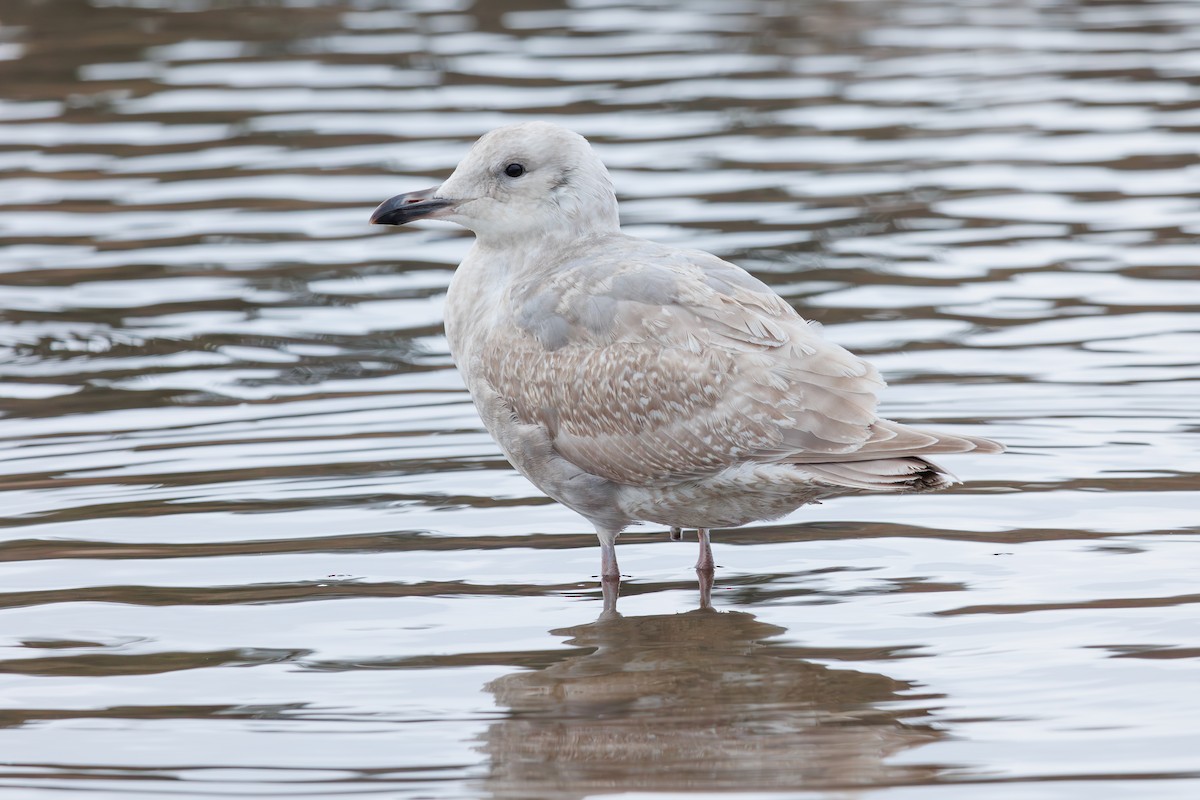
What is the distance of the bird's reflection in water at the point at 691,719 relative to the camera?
5.04 meters

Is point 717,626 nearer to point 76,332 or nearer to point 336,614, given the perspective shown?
point 336,614

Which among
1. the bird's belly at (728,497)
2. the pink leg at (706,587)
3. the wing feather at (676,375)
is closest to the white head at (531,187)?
the wing feather at (676,375)

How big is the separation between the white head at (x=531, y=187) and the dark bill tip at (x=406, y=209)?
2.0 inches

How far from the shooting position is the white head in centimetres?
694

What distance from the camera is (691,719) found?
5523 mm

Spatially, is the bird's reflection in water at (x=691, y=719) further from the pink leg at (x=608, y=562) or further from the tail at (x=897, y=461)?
the tail at (x=897, y=461)

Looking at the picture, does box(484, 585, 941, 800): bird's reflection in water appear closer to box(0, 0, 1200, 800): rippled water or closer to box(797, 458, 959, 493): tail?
box(0, 0, 1200, 800): rippled water

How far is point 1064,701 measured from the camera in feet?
17.9

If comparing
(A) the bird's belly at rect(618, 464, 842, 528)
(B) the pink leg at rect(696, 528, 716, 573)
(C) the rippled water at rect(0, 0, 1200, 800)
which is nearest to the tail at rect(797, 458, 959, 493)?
(A) the bird's belly at rect(618, 464, 842, 528)

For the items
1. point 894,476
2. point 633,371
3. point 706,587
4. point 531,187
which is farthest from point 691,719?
point 531,187

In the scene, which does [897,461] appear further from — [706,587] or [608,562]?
[608,562]

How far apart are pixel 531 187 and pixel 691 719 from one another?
232 centimetres

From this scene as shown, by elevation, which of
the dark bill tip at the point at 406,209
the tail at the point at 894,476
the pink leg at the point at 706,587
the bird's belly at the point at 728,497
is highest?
the dark bill tip at the point at 406,209

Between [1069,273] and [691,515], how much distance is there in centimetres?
498
